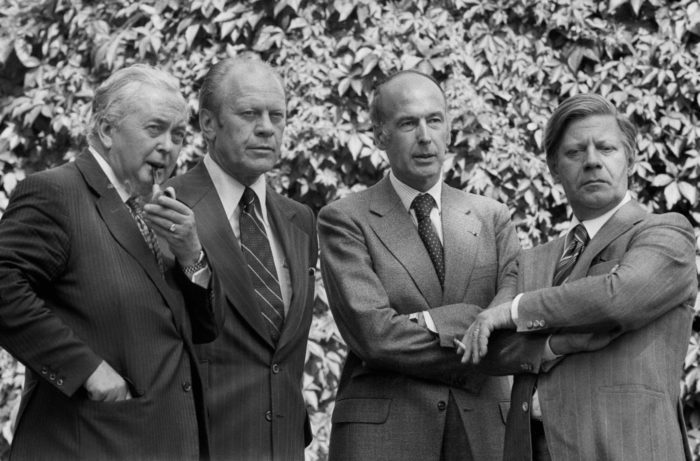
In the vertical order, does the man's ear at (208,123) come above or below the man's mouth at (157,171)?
above

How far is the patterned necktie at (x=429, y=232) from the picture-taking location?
4.23 metres

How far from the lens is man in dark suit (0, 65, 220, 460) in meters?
3.25

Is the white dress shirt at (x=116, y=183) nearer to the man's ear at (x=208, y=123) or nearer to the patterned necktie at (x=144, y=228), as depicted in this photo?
the patterned necktie at (x=144, y=228)

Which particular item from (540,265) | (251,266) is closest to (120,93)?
(251,266)

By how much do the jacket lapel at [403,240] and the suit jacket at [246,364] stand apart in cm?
38

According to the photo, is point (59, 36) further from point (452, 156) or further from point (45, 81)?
point (452, 156)

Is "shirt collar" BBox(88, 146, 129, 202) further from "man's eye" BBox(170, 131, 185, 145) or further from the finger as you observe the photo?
the finger

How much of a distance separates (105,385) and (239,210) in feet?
3.71

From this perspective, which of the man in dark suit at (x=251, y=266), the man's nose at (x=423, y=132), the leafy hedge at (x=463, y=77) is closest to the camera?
the man in dark suit at (x=251, y=266)

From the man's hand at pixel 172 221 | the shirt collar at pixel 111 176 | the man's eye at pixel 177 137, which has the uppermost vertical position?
the man's eye at pixel 177 137

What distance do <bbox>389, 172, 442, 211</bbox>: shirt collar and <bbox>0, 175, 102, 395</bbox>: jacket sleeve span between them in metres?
1.55

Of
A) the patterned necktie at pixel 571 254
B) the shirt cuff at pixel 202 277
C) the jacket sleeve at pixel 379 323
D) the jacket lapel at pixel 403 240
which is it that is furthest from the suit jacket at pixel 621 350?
the shirt cuff at pixel 202 277

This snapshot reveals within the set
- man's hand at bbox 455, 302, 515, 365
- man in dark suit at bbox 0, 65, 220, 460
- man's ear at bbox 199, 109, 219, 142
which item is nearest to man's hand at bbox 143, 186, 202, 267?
man in dark suit at bbox 0, 65, 220, 460

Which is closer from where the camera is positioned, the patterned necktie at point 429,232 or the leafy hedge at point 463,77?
the patterned necktie at point 429,232
